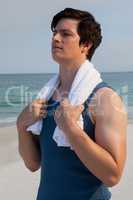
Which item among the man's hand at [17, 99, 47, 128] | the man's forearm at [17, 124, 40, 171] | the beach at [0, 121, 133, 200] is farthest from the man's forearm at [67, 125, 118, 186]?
the beach at [0, 121, 133, 200]

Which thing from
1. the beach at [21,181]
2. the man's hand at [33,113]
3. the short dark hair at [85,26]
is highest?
the short dark hair at [85,26]

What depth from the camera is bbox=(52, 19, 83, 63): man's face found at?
185 cm

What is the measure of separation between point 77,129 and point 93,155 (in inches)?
4.4

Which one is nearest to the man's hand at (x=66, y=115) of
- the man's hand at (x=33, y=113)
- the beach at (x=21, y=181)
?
the man's hand at (x=33, y=113)

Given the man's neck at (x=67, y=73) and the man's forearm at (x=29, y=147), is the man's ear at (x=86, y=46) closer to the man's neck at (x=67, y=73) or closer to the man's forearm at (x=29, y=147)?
the man's neck at (x=67, y=73)

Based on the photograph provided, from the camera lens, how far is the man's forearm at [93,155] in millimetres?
1670

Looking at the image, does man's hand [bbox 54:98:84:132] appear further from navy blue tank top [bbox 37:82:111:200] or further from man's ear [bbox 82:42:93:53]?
man's ear [bbox 82:42:93:53]

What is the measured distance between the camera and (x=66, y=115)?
174cm

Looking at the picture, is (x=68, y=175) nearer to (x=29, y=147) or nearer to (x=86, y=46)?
(x=29, y=147)

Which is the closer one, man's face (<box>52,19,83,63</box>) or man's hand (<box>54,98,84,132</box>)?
man's hand (<box>54,98,84,132</box>)

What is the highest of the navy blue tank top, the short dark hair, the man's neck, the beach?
the short dark hair

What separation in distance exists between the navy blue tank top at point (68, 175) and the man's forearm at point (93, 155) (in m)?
0.07

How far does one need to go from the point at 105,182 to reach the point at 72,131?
8.9 inches

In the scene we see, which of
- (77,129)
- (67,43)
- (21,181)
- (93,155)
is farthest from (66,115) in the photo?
(21,181)
